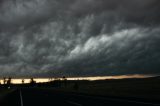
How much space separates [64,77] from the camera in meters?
158
